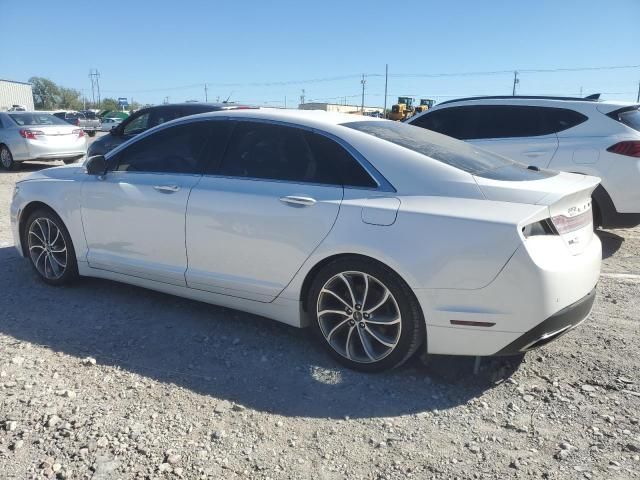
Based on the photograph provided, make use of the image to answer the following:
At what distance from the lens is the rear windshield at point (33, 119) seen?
13.3 meters

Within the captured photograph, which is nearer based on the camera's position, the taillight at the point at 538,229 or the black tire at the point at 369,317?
the taillight at the point at 538,229

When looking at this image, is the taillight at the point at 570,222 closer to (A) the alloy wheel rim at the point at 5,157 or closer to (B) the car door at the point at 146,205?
(B) the car door at the point at 146,205

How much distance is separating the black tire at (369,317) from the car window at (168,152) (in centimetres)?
136

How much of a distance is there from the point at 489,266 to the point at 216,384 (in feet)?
5.62

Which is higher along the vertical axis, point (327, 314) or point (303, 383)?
point (327, 314)

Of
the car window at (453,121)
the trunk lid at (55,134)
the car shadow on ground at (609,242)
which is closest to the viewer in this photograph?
the car shadow on ground at (609,242)

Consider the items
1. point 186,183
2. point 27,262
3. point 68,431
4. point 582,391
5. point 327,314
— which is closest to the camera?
point 68,431

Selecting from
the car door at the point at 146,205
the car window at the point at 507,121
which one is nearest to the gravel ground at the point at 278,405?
the car door at the point at 146,205

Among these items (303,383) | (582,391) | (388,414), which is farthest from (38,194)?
(582,391)

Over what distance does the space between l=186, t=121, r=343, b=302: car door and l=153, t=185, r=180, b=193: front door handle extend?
6.8 inches

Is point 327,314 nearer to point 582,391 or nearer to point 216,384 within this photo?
point 216,384

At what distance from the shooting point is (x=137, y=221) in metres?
4.06

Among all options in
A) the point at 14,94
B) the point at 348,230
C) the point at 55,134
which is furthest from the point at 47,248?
the point at 14,94

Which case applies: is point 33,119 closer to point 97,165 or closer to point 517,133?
point 97,165
